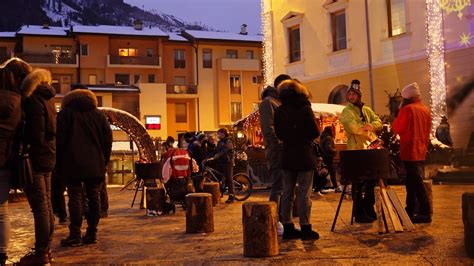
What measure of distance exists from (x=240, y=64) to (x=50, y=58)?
1845 cm

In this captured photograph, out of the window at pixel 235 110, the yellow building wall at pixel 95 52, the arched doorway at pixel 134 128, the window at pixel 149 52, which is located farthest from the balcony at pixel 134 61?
the arched doorway at pixel 134 128

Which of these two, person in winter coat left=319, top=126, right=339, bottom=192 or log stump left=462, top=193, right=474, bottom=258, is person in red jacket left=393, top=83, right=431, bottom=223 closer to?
log stump left=462, top=193, right=474, bottom=258

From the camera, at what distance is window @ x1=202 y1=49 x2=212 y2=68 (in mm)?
59562

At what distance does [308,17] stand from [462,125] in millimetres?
10078

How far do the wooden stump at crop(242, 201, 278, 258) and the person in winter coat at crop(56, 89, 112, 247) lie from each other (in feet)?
7.13

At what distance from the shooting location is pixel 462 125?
Answer: 18.8m

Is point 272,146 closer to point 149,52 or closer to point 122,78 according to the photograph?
point 122,78

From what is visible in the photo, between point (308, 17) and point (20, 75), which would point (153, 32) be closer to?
point (308, 17)

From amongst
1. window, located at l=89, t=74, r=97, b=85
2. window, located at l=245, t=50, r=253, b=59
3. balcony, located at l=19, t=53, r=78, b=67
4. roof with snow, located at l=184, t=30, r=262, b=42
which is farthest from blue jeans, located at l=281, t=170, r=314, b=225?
window, located at l=245, t=50, r=253, b=59

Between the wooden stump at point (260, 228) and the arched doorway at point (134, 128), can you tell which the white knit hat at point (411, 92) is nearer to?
the wooden stump at point (260, 228)

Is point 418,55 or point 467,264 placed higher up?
point 418,55

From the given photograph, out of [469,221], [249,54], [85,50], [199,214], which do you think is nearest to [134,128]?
[199,214]

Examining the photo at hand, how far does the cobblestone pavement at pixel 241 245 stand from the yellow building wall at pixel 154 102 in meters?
46.0

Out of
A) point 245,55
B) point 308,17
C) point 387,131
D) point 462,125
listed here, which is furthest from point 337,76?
point 245,55
